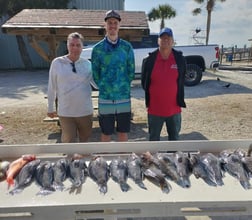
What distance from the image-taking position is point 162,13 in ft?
104

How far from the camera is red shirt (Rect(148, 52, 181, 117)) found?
359 centimetres

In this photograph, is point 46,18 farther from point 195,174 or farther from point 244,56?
point 244,56

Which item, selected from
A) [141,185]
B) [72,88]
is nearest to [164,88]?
[72,88]

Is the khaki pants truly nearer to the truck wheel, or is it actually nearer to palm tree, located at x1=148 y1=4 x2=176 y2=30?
the truck wheel

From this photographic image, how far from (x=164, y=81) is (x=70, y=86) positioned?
121 cm

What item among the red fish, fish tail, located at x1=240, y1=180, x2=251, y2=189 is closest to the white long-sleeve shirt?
the red fish

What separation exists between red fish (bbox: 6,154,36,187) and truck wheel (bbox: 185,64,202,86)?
9.83 m

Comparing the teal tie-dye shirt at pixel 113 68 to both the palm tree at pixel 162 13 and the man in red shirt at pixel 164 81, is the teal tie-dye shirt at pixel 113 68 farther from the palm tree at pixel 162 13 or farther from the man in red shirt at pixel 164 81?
the palm tree at pixel 162 13

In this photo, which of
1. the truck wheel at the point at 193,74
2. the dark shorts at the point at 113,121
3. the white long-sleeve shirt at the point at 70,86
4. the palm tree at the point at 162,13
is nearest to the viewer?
the white long-sleeve shirt at the point at 70,86

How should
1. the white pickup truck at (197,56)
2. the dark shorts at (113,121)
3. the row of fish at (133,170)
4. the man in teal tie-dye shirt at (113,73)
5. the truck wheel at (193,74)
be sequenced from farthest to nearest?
the truck wheel at (193,74) → the white pickup truck at (197,56) → the dark shorts at (113,121) → the man in teal tie-dye shirt at (113,73) → the row of fish at (133,170)

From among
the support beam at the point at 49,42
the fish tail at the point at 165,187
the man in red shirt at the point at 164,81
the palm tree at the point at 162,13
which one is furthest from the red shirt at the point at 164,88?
the palm tree at the point at 162,13

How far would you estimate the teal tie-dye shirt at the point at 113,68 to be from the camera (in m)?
3.46

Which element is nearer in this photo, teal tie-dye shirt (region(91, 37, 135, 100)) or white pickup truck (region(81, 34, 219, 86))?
teal tie-dye shirt (region(91, 37, 135, 100))

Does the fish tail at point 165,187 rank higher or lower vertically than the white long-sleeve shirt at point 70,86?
lower
